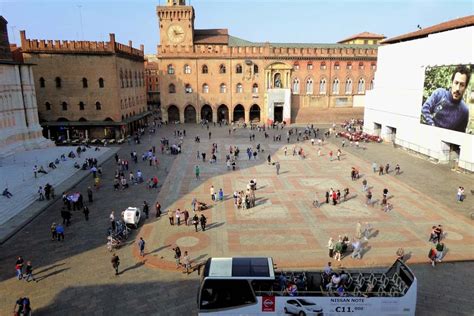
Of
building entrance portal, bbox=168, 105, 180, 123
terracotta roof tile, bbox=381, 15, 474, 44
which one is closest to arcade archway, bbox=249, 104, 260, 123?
building entrance portal, bbox=168, 105, 180, 123

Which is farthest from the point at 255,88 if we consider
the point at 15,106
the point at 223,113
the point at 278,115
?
the point at 15,106

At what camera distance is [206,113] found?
6462 centimetres

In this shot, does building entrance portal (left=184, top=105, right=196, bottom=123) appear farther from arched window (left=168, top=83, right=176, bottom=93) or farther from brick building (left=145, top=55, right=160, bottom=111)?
brick building (left=145, top=55, right=160, bottom=111)

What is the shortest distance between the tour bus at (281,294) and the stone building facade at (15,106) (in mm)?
31299

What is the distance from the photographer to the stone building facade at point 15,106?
3503cm

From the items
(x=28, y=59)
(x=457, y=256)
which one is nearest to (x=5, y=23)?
(x=28, y=59)

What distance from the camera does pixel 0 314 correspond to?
12.2 m

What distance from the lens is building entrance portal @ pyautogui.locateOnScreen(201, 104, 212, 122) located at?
210 ft

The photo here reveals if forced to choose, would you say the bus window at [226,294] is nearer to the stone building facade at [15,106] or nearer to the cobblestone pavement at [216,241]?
the cobblestone pavement at [216,241]

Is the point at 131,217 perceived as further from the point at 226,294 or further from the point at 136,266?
the point at 226,294

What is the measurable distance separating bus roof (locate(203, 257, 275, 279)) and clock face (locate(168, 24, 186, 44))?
187ft

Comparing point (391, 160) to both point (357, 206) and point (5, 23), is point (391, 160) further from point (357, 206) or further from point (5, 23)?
point (5, 23)

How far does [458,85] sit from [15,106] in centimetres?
4214

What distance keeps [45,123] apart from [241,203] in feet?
112
